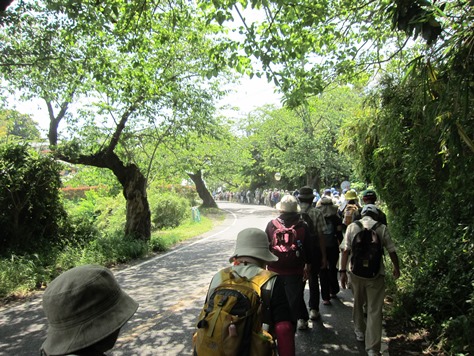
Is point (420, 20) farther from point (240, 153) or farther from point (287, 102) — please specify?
point (240, 153)

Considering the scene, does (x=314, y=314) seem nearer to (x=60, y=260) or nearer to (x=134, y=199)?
(x=60, y=260)

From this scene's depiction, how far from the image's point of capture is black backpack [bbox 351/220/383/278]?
4.23m

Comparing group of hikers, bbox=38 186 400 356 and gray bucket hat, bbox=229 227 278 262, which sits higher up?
gray bucket hat, bbox=229 227 278 262

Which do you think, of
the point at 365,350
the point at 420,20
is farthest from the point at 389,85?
the point at 365,350

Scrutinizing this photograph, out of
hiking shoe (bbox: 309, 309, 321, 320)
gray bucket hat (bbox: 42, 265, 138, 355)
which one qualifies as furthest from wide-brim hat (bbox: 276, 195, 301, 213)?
gray bucket hat (bbox: 42, 265, 138, 355)

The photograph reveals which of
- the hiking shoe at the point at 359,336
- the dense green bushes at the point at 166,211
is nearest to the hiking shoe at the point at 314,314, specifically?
the hiking shoe at the point at 359,336

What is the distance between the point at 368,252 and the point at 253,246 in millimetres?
2142

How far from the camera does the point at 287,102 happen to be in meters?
7.18

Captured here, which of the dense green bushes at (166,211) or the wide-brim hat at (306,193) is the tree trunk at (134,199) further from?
the wide-brim hat at (306,193)

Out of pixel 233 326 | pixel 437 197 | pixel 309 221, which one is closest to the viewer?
pixel 233 326

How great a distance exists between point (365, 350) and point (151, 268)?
663cm

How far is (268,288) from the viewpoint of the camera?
2.31 metres

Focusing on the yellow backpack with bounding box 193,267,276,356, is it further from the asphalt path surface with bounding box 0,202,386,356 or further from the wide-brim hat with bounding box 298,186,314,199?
the wide-brim hat with bounding box 298,186,314,199

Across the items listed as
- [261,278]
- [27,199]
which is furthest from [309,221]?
[27,199]
